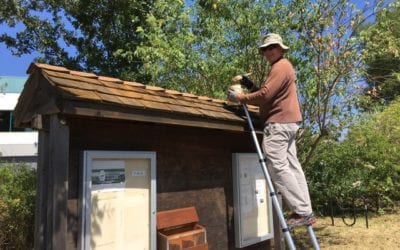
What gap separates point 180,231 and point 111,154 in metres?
1.28

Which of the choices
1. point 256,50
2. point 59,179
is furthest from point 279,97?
point 256,50

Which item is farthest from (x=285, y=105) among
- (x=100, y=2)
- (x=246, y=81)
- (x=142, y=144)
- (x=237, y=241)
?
(x=100, y=2)

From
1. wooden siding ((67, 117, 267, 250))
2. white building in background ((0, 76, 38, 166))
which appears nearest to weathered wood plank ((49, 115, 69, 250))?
wooden siding ((67, 117, 267, 250))

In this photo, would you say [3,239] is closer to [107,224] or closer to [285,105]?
[107,224]

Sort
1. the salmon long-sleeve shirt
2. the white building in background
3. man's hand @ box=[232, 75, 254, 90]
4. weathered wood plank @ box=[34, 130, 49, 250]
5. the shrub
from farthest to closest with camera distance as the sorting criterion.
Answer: the white building in background, the shrub, man's hand @ box=[232, 75, 254, 90], the salmon long-sleeve shirt, weathered wood plank @ box=[34, 130, 49, 250]

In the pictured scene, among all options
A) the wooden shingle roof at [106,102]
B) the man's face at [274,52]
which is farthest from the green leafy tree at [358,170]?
the wooden shingle roof at [106,102]

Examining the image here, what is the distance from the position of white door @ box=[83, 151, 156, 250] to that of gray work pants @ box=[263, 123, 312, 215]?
1.20 m

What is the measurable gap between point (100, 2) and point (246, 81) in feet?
37.8

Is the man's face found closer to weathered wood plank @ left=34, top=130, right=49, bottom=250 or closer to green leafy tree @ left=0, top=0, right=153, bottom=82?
weathered wood plank @ left=34, top=130, right=49, bottom=250

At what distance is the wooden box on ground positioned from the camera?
462 cm

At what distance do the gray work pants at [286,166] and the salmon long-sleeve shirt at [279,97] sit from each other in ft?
0.33

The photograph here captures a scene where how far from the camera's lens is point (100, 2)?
15.7 meters

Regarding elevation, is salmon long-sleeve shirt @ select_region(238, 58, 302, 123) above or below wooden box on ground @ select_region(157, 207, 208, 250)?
above

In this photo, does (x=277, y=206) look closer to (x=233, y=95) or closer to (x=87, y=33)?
(x=233, y=95)
